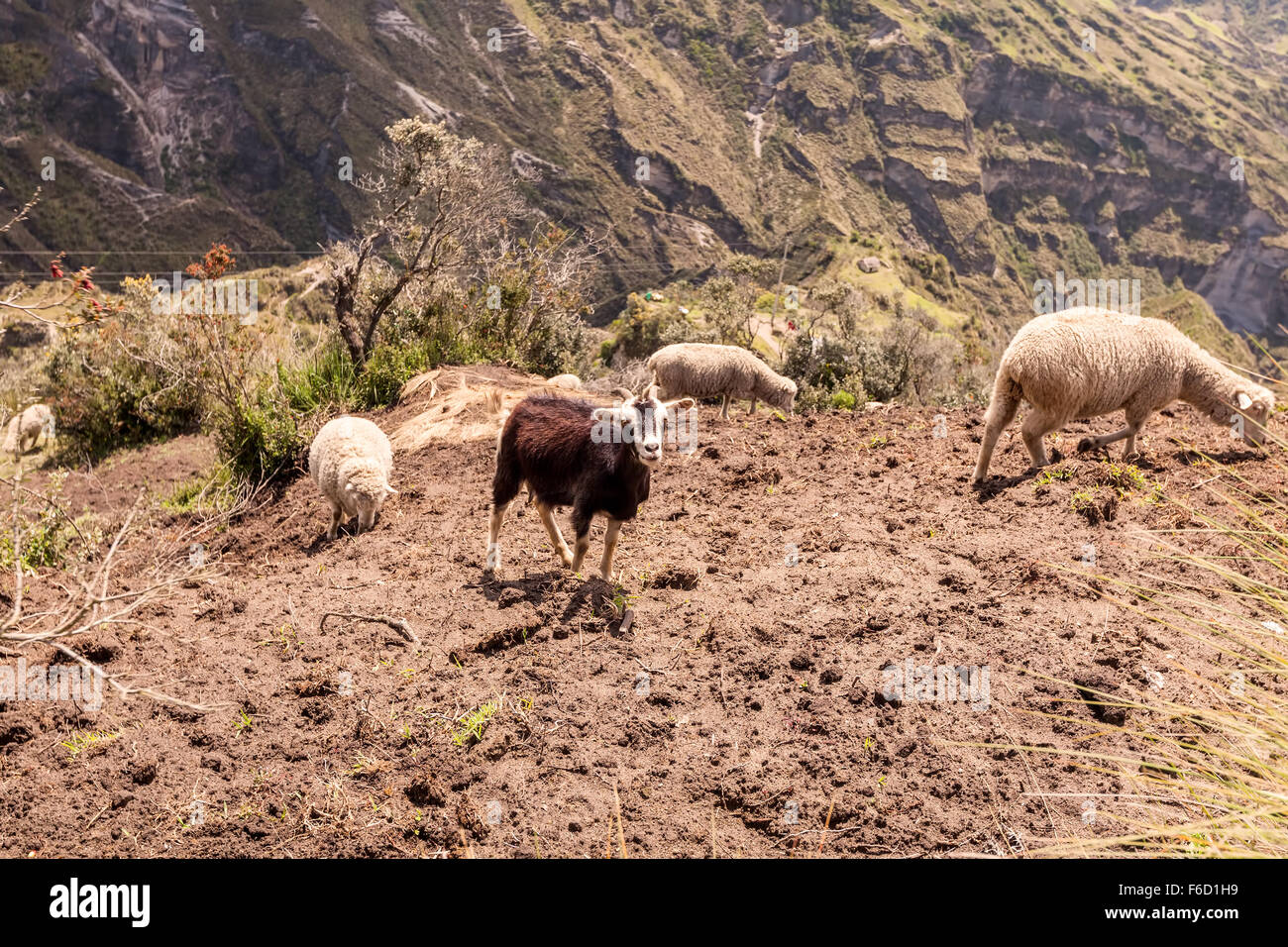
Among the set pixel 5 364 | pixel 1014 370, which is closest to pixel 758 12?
pixel 5 364

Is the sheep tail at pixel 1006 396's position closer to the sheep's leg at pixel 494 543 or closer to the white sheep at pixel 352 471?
the sheep's leg at pixel 494 543

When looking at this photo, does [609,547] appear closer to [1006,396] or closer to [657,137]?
[1006,396]

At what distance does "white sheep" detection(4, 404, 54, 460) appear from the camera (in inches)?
590

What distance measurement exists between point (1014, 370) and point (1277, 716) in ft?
18.9

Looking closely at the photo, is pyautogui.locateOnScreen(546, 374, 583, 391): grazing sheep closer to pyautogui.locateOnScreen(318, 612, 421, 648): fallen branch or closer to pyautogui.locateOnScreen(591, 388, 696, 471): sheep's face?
pyautogui.locateOnScreen(591, 388, 696, 471): sheep's face

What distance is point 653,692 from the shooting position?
15.4ft

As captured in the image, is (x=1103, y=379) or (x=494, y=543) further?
(x=1103, y=379)

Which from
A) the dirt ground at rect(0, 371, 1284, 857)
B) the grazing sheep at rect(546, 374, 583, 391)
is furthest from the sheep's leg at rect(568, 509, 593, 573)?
the grazing sheep at rect(546, 374, 583, 391)

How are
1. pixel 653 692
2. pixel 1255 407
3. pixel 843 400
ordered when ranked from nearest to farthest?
pixel 653 692
pixel 1255 407
pixel 843 400

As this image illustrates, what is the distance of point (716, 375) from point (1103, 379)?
8.03 m

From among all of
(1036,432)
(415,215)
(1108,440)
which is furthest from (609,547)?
(415,215)

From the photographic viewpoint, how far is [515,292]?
14.5m

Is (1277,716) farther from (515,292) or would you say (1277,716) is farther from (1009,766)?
(515,292)

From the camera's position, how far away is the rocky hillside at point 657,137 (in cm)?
10800
